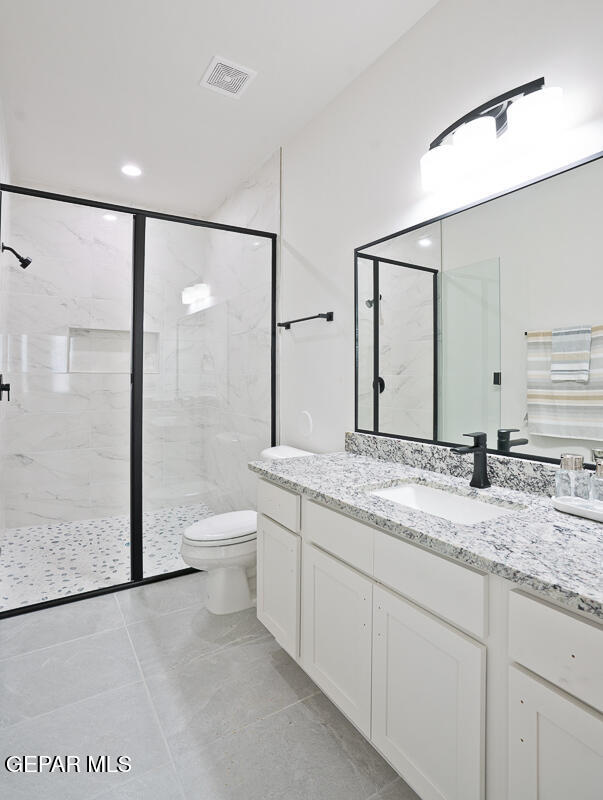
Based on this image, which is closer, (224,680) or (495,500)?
(495,500)

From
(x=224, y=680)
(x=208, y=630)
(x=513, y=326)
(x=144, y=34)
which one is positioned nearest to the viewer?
(x=513, y=326)

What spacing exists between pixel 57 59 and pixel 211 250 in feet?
3.76

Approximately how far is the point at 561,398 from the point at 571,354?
14 centimetres

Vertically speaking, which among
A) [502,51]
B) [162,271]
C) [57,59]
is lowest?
[162,271]

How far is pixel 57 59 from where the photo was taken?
2051 millimetres

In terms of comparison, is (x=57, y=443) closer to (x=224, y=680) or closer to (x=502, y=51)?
(x=224, y=680)

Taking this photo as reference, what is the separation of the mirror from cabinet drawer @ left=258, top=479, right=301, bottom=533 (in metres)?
0.60

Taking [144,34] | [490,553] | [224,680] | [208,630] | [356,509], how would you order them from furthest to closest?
1. [208,630]
2. [144,34]
3. [224,680]
4. [356,509]
5. [490,553]

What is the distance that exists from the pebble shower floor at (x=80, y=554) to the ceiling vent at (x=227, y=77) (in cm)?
238

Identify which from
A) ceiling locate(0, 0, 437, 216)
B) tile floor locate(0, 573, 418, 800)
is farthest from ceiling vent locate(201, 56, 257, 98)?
tile floor locate(0, 573, 418, 800)

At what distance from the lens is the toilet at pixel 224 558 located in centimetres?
213

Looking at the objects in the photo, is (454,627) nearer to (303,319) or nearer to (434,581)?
(434,581)

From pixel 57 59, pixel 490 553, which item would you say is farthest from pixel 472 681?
pixel 57 59

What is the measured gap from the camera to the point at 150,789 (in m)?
1.25
